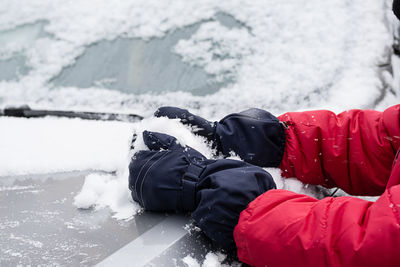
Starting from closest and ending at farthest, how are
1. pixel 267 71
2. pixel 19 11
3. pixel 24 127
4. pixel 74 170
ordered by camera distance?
pixel 74 170 → pixel 24 127 → pixel 267 71 → pixel 19 11

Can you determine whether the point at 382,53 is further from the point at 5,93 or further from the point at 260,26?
the point at 5,93

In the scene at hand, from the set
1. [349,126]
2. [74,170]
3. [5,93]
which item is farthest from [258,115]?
[5,93]

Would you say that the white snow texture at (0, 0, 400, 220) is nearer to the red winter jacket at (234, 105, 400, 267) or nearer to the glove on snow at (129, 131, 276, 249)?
the red winter jacket at (234, 105, 400, 267)

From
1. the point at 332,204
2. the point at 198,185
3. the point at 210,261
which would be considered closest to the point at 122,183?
the point at 198,185

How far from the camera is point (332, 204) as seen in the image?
33.0 inches

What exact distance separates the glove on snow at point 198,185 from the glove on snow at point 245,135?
160mm

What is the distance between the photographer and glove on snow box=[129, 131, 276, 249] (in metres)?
0.91

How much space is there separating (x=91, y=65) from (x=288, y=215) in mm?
1359

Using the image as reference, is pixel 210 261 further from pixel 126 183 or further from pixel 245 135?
pixel 245 135

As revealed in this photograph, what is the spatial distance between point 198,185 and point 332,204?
34cm

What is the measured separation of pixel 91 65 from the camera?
1830 mm

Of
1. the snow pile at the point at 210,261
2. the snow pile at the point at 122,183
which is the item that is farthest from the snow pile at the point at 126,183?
the snow pile at the point at 210,261

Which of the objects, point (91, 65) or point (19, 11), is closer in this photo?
point (91, 65)

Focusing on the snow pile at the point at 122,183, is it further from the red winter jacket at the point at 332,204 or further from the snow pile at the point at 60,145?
the red winter jacket at the point at 332,204
